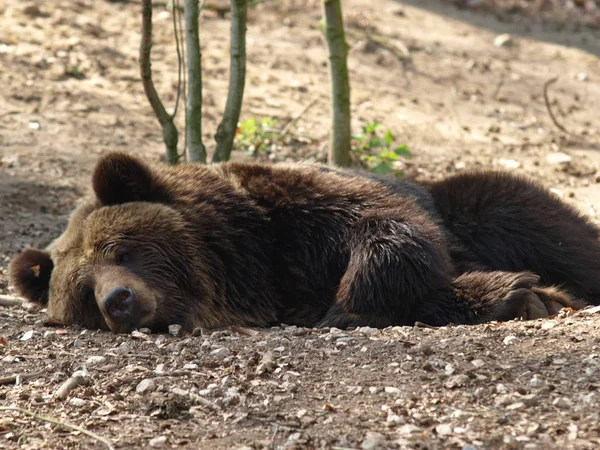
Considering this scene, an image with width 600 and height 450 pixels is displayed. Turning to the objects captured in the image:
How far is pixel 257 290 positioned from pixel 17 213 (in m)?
3.32

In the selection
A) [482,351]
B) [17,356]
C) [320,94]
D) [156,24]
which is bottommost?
[17,356]

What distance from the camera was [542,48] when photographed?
13.3 m

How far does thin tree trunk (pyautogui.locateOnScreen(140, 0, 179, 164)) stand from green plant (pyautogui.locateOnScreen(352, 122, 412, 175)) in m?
2.22

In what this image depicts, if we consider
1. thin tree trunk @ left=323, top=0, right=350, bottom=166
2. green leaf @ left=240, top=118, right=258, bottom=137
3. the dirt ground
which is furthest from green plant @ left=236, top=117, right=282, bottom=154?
thin tree trunk @ left=323, top=0, right=350, bottom=166

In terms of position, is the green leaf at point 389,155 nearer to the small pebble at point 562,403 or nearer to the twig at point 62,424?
the small pebble at point 562,403

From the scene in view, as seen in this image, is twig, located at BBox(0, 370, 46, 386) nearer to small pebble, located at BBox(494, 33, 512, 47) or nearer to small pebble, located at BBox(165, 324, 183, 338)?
small pebble, located at BBox(165, 324, 183, 338)

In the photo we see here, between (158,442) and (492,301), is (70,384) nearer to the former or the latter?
(158,442)

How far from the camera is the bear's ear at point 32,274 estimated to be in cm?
580

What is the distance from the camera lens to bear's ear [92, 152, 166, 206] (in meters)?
5.62

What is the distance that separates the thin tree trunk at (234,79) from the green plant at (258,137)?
151 cm

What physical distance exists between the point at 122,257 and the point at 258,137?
13.6ft

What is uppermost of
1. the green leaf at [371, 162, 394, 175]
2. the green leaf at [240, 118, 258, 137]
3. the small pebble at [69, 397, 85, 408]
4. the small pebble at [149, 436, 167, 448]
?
the green leaf at [240, 118, 258, 137]

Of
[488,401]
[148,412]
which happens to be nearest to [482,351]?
[488,401]

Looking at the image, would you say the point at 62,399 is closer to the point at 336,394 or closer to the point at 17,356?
the point at 17,356
